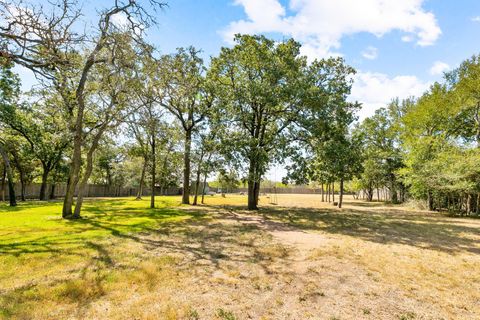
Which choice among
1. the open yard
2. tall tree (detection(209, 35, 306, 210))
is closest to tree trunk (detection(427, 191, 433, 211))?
tall tree (detection(209, 35, 306, 210))

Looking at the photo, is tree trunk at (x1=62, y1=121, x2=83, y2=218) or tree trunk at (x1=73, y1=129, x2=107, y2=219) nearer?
tree trunk at (x1=62, y1=121, x2=83, y2=218)

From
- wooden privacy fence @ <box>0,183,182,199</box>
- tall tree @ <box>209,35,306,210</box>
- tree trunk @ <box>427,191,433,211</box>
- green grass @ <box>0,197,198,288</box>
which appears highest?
tall tree @ <box>209,35,306,210</box>

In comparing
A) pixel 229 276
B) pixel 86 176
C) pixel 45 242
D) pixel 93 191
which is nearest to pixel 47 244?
pixel 45 242

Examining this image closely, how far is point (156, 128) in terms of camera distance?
1384 centimetres

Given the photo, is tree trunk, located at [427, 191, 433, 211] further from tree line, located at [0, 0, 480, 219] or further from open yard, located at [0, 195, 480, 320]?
open yard, located at [0, 195, 480, 320]

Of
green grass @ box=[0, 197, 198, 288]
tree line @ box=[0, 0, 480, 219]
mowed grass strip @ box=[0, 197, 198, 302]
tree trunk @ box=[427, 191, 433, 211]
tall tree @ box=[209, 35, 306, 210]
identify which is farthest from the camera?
tree trunk @ box=[427, 191, 433, 211]

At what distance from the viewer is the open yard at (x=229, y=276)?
4.12m

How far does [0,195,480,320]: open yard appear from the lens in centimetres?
412

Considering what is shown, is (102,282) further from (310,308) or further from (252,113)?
(252,113)

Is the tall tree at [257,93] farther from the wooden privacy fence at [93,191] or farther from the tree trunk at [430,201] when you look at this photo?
the wooden privacy fence at [93,191]

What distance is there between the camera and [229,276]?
18.3 feet

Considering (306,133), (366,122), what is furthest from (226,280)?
(366,122)

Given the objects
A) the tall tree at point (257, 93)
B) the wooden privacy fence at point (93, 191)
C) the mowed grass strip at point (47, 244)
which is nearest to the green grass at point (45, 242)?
the mowed grass strip at point (47, 244)

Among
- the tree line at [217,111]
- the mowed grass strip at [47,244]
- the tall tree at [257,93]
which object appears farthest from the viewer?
the tall tree at [257,93]
